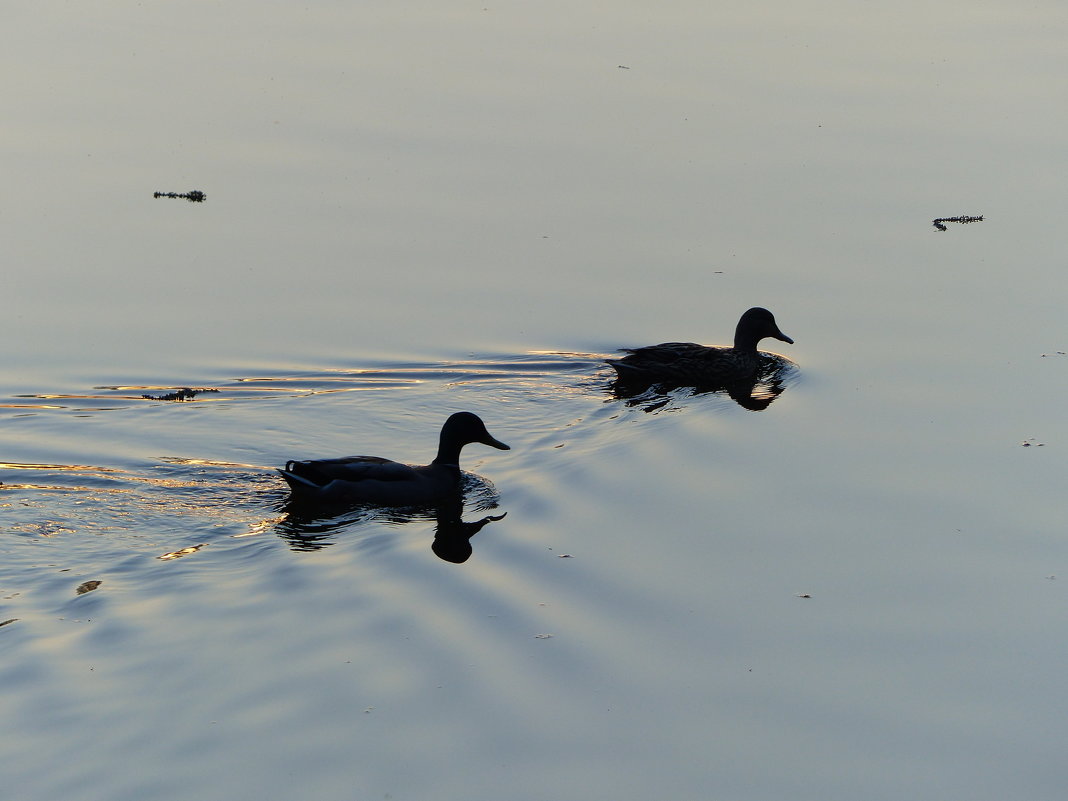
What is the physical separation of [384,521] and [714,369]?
206 inches

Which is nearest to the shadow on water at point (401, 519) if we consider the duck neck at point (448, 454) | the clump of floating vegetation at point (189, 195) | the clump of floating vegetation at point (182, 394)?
the duck neck at point (448, 454)

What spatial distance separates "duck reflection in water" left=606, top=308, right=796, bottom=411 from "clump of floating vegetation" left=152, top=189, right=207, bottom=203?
23.8 ft

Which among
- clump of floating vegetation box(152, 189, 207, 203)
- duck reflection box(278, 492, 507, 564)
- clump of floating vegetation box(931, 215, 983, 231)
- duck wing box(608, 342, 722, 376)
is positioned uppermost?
clump of floating vegetation box(152, 189, 207, 203)

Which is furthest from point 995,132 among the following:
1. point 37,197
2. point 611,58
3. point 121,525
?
point 121,525

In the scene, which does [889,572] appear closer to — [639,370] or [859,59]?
[639,370]

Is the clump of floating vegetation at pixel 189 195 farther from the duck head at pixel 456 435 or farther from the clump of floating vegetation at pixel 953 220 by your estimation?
the clump of floating vegetation at pixel 953 220

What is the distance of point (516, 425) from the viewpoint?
50.0ft

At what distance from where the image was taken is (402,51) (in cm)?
2762

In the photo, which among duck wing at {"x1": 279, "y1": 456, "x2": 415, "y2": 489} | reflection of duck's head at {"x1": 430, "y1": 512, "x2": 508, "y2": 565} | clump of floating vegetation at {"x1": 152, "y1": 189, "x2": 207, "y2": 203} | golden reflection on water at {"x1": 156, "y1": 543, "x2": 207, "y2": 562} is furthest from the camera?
clump of floating vegetation at {"x1": 152, "y1": 189, "x2": 207, "y2": 203}

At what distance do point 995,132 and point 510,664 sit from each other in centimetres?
1693

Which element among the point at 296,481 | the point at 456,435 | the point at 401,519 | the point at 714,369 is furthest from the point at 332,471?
the point at 714,369

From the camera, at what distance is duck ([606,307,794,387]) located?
1597 centimetres

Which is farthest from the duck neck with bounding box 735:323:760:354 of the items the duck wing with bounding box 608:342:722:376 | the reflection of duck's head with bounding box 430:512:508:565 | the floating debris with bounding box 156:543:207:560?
the floating debris with bounding box 156:543:207:560

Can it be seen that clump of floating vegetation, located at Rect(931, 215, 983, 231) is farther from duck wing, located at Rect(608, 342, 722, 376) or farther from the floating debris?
the floating debris
